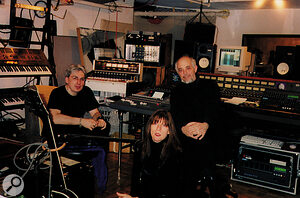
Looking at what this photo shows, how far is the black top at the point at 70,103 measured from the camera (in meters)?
2.79

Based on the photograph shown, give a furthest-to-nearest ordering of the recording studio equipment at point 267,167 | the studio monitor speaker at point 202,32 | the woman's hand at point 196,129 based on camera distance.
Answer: the studio monitor speaker at point 202,32 < the recording studio equipment at point 267,167 < the woman's hand at point 196,129

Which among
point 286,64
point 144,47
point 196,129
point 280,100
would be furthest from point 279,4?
point 196,129

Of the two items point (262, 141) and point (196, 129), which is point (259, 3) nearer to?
point (262, 141)

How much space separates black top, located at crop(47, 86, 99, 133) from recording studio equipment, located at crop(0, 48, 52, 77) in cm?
97

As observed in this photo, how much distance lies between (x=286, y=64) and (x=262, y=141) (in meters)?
0.99

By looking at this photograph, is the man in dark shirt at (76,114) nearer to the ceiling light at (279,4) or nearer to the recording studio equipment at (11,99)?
the recording studio equipment at (11,99)

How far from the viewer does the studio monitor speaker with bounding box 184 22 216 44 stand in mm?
6027

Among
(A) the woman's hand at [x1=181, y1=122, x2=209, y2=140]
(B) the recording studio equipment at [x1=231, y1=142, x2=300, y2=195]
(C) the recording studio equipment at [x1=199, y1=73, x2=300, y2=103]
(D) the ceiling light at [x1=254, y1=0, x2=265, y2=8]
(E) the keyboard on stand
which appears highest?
(D) the ceiling light at [x1=254, y1=0, x2=265, y2=8]

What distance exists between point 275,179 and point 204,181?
3.49ft

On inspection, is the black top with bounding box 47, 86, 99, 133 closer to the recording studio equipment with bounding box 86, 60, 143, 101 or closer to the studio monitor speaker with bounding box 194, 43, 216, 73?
the recording studio equipment with bounding box 86, 60, 143, 101

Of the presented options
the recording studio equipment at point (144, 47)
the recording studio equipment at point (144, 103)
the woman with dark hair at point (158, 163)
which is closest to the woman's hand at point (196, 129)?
the woman with dark hair at point (158, 163)

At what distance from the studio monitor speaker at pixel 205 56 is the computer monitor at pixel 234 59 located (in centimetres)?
12

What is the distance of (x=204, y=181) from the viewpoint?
8.69 feet

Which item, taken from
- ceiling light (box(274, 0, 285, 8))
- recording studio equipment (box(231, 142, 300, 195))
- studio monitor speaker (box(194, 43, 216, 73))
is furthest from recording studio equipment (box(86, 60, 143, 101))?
ceiling light (box(274, 0, 285, 8))
